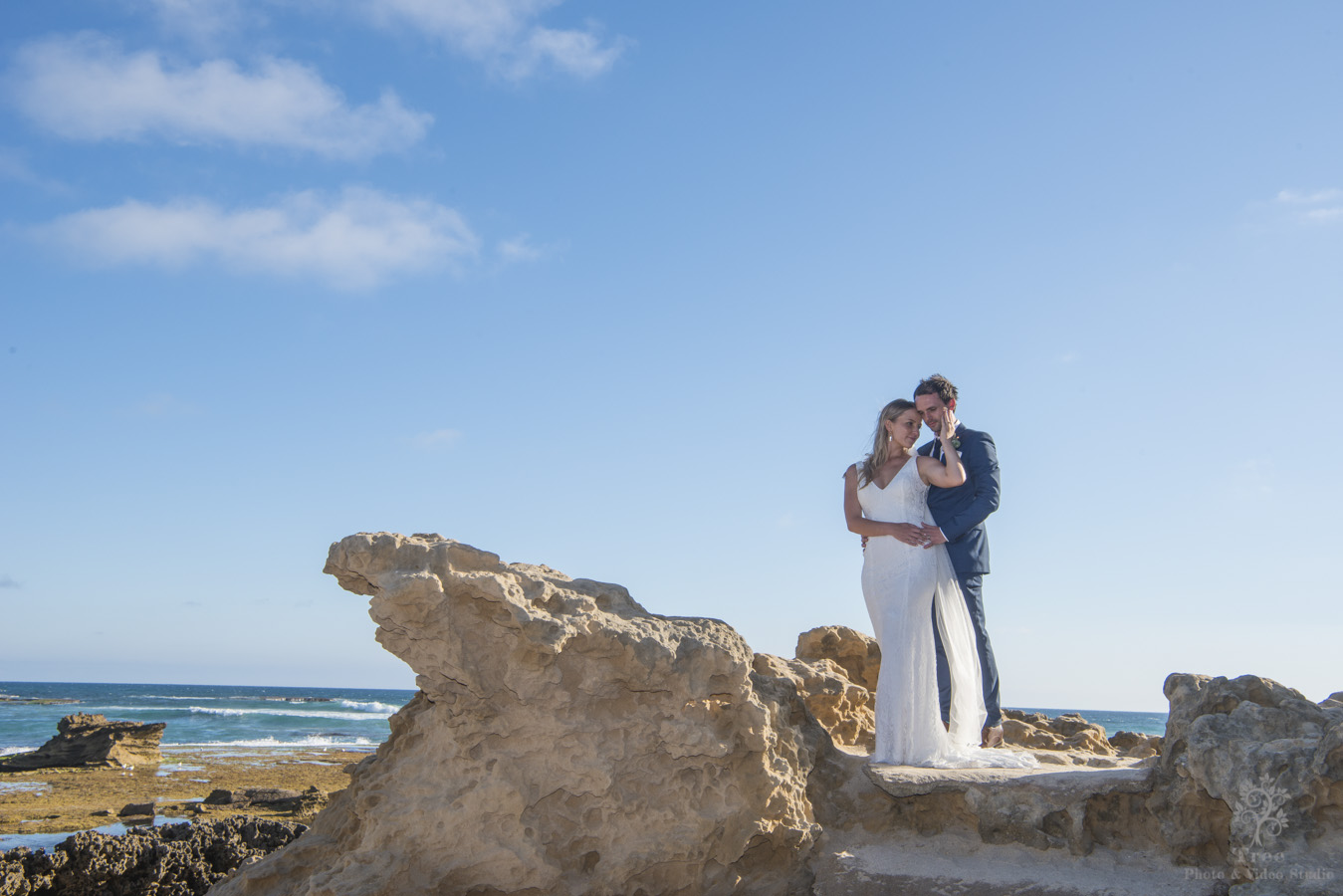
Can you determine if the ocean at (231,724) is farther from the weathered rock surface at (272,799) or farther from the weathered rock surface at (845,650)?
the weathered rock surface at (845,650)

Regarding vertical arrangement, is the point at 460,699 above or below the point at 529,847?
above

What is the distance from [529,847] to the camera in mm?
4297

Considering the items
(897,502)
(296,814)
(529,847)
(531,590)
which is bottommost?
(296,814)

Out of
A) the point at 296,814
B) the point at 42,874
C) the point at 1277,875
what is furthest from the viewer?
the point at 296,814

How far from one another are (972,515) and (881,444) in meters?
0.74

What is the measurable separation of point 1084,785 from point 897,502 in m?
1.96

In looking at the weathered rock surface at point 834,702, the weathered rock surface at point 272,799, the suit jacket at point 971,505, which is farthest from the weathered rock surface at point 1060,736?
the weathered rock surface at point 272,799

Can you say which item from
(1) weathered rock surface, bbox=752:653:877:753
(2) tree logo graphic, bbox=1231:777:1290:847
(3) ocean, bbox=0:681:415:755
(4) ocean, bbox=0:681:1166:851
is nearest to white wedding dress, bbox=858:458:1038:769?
(1) weathered rock surface, bbox=752:653:877:753

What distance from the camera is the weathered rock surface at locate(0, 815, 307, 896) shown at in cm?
673

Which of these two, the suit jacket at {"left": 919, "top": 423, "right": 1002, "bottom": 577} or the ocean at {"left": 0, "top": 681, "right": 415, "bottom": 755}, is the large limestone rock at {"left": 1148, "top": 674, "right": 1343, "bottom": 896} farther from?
the ocean at {"left": 0, "top": 681, "right": 415, "bottom": 755}

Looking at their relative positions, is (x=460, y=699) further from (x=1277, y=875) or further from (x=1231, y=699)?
(x=1231, y=699)

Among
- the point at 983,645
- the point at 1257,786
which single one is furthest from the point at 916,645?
the point at 1257,786

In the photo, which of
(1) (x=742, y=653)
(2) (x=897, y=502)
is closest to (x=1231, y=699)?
(2) (x=897, y=502)

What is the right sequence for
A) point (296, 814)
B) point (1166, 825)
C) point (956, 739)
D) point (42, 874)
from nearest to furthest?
point (1166, 825), point (956, 739), point (42, 874), point (296, 814)
